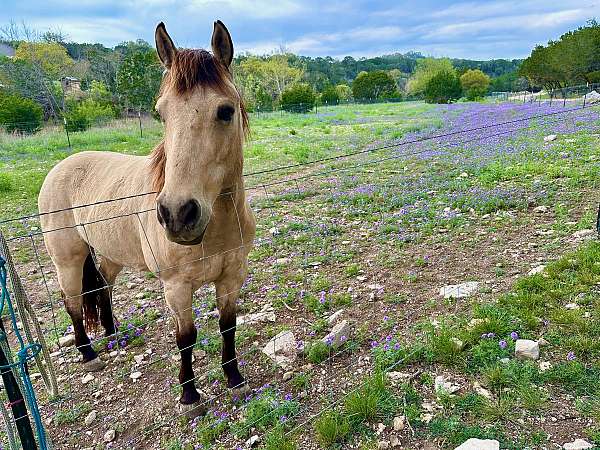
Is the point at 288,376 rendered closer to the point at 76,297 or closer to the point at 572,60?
the point at 76,297

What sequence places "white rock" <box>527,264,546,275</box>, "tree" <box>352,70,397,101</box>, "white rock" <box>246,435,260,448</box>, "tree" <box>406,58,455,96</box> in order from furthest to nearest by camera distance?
1. "tree" <box>406,58,455,96</box>
2. "tree" <box>352,70,397,101</box>
3. "white rock" <box>527,264,546,275</box>
4. "white rock" <box>246,435,260,448</box>

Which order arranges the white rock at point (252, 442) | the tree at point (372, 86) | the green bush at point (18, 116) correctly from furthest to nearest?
the tree at point (372, 86) → the green bush at point (18, 116) → the white rock at point (252, 442)

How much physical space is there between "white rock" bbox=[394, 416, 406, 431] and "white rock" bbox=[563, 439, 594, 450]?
858mm

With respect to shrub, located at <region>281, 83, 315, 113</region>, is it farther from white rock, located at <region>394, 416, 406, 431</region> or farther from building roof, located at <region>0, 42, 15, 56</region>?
building roof, located at <region>0, 42, 15, 56</region>

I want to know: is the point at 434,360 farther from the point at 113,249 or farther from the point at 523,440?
the point at 113,249

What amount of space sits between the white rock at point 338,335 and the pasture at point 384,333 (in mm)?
16

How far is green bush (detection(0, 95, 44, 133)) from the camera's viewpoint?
23.0m

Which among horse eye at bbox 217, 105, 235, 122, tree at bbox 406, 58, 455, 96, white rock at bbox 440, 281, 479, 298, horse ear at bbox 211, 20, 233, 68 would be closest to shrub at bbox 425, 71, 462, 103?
tree at bbox 406, 58, 455, 96

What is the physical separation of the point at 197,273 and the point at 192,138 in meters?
1.00

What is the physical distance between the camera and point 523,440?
2285 mm

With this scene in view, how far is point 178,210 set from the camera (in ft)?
6.48

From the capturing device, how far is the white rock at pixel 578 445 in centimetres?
218

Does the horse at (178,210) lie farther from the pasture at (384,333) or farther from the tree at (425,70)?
the tree at (425,70)

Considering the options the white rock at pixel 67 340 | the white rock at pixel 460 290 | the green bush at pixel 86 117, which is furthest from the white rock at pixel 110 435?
the green bush at pixel 86 117
